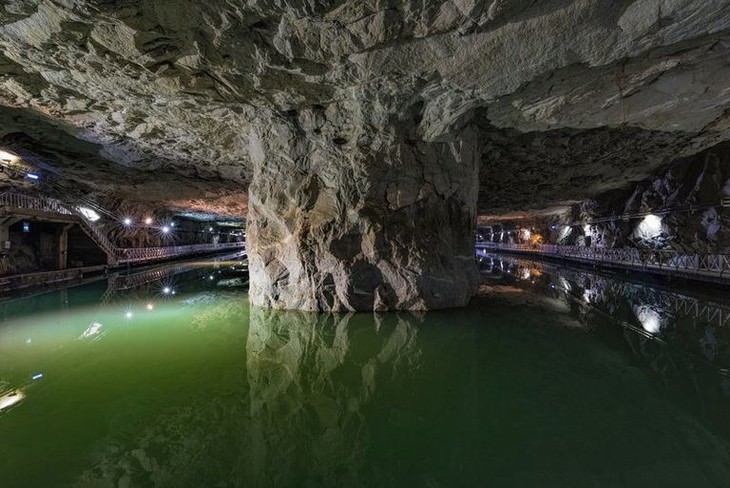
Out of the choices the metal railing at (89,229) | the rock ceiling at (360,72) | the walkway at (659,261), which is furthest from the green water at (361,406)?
the metal railing at (89,229)

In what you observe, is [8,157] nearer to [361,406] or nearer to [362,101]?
[362,101]

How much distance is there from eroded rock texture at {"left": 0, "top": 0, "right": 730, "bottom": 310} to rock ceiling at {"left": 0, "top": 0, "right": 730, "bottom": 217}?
4cm

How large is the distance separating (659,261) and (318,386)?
51.3 feet

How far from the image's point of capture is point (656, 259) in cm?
1529

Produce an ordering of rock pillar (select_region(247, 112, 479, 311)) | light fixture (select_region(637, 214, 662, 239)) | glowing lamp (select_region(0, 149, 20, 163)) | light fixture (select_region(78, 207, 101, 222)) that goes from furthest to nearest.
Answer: light fixture (select_region(78, 207, 101, 222))
light fixture (select_region(637, 214, 662, 239))
glowing lamp (select_region(0, 149, 20, 163))
rock pillar (select_region(247, 112, 479, 311))

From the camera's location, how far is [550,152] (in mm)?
12031

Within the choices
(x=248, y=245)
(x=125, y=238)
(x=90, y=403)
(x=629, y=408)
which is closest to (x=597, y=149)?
(x=629, y=408)

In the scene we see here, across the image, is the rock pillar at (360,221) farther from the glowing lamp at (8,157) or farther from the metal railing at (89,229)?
the metal railing at (89,229)

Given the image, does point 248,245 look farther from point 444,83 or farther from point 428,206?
point 444,83

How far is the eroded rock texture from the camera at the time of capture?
5.01 metres

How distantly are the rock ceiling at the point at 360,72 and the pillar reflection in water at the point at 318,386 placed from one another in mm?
4366

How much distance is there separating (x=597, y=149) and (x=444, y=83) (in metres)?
7.98

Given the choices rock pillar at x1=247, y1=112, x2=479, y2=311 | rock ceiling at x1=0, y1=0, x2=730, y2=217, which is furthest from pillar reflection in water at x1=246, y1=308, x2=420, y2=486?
rock ceiling at x1=0, y1=0, x2=730, y2=217

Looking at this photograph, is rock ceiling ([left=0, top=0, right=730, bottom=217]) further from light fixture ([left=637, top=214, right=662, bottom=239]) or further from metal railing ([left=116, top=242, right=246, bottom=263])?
metal railing ([left=116, top=242, right=246, bottom=263])
